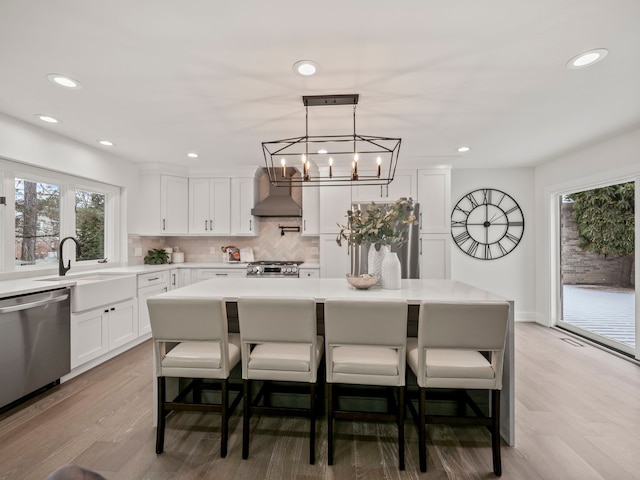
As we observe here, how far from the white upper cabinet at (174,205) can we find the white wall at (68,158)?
37 cm

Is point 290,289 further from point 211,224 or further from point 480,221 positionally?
point 480,221

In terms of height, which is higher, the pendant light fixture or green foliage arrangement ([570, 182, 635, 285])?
the pendant light fixture

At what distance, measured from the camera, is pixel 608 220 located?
161 inches

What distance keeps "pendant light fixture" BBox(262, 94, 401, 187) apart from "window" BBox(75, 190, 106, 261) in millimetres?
2351

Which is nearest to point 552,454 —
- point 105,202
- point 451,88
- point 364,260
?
point 451,88

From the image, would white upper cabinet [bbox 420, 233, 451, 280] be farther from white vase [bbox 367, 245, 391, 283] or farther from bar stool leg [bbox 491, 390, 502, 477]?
bar stool leg [bbox 491, 390, 502, 477]

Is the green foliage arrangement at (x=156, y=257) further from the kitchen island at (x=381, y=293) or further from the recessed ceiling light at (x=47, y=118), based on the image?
the kitchen island at (x=381, y=293)

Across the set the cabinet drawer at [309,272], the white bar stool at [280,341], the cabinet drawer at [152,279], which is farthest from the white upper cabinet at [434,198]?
the cabinet drawer at [152,279]

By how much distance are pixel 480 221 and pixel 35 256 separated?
587 cm

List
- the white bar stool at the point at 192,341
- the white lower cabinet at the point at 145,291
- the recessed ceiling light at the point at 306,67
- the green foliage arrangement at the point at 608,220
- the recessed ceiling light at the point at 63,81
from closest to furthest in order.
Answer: the white bar stool at the point at 192,341 → the recessed ceiling light at the point at 306,67 → the recessed ceiling light at the point at 63,81 → the green foliage arrangement at the point at 608,220 → the white lower cabinet at the point at 145,291

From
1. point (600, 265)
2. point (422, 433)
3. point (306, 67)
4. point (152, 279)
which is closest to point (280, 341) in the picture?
point (422, 433)

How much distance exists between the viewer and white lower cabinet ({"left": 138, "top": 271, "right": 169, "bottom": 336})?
3898 millimetres

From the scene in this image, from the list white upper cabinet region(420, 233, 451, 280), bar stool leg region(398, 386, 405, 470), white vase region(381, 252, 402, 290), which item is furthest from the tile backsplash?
bar stool leg region(398, 386, 405, 470)

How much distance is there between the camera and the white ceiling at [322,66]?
157 cm
